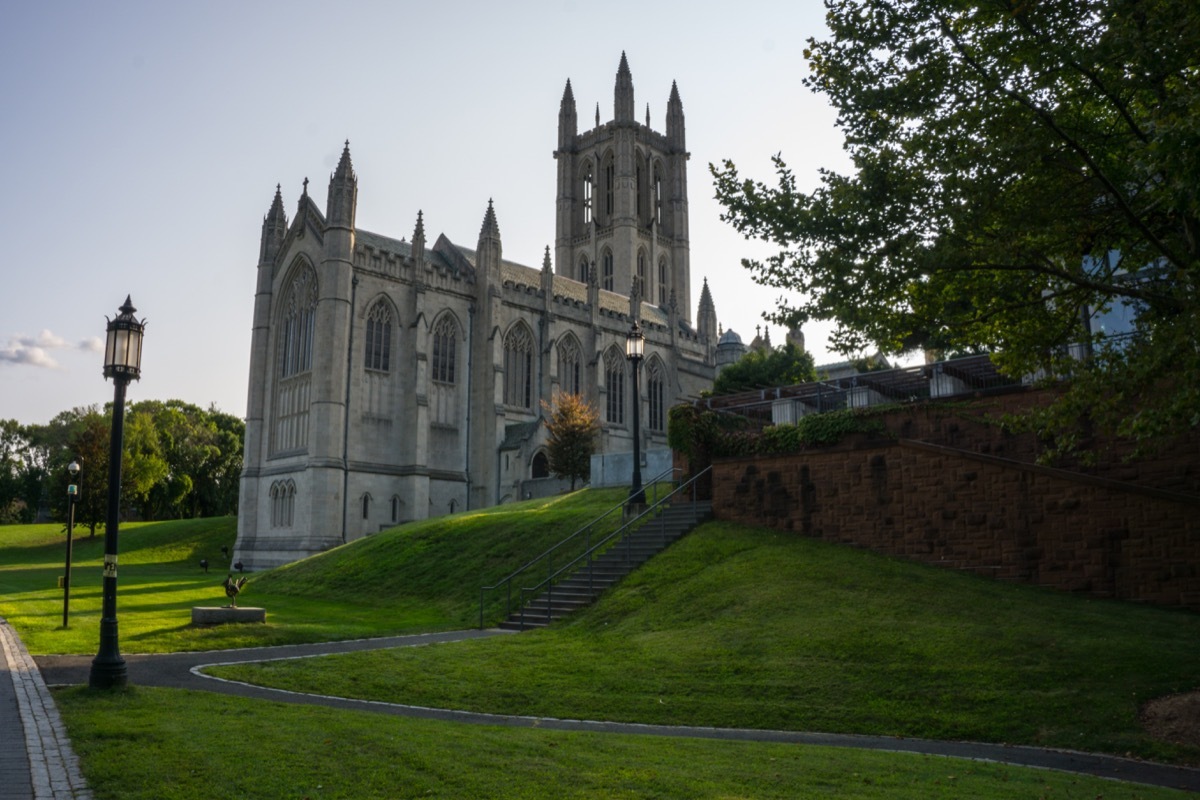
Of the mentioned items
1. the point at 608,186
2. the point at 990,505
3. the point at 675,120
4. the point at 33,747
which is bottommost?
the point at 33,747

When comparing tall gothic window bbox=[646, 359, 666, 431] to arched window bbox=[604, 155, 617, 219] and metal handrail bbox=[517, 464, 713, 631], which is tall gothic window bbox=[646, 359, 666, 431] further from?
metal handrail bbox=[517, 464, 713, 631]

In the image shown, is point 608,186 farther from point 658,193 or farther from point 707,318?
point 707,318

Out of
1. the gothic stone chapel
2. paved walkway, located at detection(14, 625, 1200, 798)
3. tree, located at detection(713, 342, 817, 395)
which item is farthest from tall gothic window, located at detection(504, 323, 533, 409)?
paved walkway, located at detection(14, 625, 1200, 798)

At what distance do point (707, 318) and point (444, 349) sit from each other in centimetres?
2611

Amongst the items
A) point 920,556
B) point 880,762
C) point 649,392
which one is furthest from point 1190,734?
point 649,392

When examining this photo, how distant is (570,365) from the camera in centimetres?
5806

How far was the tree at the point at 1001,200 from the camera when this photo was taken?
11117mm

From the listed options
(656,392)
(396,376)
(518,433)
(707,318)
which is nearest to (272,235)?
(396,376)

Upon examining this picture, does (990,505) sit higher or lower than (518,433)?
lower

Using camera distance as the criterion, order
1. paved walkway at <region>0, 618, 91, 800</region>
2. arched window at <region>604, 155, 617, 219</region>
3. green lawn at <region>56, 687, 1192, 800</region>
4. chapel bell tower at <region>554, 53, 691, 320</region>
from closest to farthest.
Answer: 1. paved walkway at <region>0, 618, 91, 800</region>
2. green lawn at <region>56, 687, 1192, 800</region>
3. chapel bell tower at <region>554, 53, 691, 320</region>
4. arched window at <region>604, 155, 617, 219</region>

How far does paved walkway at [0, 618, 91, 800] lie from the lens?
675cm

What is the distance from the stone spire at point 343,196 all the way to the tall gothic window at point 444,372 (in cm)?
764

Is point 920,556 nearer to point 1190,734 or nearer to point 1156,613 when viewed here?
point 1156,613

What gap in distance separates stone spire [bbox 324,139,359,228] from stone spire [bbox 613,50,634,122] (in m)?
38.8
